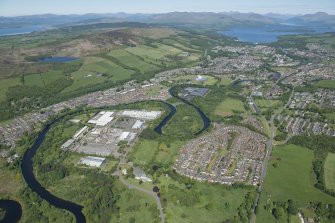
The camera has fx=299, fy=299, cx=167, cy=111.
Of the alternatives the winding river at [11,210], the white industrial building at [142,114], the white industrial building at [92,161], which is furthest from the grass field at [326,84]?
the winding river at [11,210]

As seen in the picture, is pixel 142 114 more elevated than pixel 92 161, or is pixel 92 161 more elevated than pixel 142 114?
pixel 92 161

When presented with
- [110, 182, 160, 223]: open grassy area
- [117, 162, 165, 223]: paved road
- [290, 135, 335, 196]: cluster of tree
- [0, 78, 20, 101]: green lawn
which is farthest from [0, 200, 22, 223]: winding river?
[0, 78, 20, 101]: green lawn

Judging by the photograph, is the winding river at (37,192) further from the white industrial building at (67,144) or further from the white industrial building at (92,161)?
the white industrial building at (92,161)

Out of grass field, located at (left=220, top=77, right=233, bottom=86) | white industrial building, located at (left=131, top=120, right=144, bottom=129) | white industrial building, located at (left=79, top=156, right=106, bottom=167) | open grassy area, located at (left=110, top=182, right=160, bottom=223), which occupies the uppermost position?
open grassy area, located at (left=110, top=182, right=160, bottom=223)

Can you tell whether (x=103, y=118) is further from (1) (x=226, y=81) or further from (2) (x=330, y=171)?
(1) (x=226, y=81)

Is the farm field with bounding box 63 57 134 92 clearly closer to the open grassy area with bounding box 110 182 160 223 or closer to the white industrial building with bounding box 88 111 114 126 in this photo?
the white industrial building with bounding box 88 111 114 126

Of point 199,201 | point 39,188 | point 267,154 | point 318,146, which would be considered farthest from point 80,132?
point 318,146
